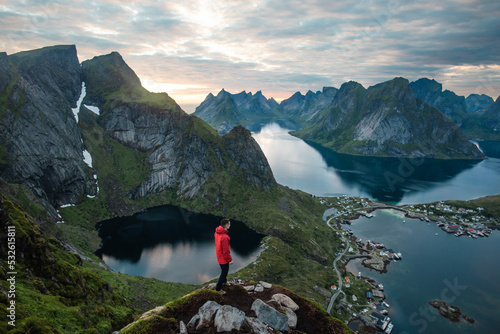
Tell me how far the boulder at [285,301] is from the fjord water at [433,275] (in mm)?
66667

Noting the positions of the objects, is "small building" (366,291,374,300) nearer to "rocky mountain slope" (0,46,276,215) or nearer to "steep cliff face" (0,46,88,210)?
"rocky mountain slope" (0,46,276,215)

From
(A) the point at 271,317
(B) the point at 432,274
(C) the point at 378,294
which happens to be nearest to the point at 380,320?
(C) the point at 378,294

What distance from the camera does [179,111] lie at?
558 feet

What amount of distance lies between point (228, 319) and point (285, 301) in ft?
23.7

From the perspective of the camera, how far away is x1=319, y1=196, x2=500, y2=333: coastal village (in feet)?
236

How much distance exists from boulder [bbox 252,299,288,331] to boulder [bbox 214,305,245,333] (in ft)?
8.21

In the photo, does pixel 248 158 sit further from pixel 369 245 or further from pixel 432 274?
pixel 432 274

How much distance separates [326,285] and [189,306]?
75.7m

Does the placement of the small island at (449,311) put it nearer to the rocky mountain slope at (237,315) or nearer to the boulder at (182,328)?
the rocky mountain slope at (237,315)

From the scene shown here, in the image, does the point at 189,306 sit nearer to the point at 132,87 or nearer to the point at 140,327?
the point at 140,327

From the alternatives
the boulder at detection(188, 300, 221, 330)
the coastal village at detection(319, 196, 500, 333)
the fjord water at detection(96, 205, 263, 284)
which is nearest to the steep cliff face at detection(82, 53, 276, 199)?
the fjord water at detection(96, 205, 263, 284)

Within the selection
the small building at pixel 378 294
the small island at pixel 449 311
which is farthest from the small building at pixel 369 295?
the small island at pixel 449 311

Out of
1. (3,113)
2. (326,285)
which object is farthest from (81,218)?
(326,285)

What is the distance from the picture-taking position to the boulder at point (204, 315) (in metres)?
17.1
